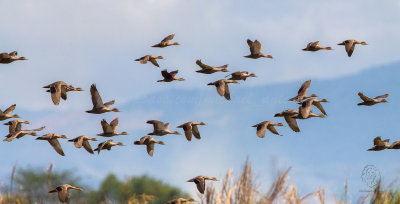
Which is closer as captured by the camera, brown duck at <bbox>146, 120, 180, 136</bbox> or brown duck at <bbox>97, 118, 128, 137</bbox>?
brown duck at <bbox>97, 118, 128, 137</bbox>

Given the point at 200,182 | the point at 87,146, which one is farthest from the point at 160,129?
the point at 200,182

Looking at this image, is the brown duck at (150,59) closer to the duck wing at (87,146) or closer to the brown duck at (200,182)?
the duck wing at (87,146)

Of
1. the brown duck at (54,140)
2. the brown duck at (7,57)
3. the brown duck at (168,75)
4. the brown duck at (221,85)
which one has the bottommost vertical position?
the brown duck at (54,140)


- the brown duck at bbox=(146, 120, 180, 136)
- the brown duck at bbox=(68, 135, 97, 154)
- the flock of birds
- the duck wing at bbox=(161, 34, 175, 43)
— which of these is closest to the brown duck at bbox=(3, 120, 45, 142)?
the flock of birds

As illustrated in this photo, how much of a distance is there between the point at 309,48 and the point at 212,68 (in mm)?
2679

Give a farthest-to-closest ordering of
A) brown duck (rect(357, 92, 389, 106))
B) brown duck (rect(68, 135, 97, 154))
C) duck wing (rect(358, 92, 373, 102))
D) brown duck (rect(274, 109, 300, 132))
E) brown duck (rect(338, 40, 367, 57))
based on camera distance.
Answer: brown duck (rect(338, 40, 367, 57))
brown duck (rect(357, 92, 389, 106))
duck wing (rect(358, 92, 373, 102))
brown duck (rect(274, 109, 300, 132))
brown duck (rect(68, 135, 97, 154))

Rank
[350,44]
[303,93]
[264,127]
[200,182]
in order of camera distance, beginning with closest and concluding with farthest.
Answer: [200,182] < [264,127] < [303,93] < [350,44]

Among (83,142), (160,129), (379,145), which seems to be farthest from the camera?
(160,129)

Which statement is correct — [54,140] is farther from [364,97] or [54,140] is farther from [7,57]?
[364,97]

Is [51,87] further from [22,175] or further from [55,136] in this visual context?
[22,175]

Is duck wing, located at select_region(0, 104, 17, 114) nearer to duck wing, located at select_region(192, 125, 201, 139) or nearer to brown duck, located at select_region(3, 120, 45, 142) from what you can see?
brown duck, located at select_region(3, 120, 45, 142)

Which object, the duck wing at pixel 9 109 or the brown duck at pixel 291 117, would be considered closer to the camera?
the brown duck at pixel 291 117

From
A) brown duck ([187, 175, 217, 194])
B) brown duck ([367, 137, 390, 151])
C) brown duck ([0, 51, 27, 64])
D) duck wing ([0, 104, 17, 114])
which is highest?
brown duck ([0, 51, 27, 64])

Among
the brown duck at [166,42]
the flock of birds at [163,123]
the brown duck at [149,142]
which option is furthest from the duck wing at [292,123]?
→ the brown duck at [166,42]
